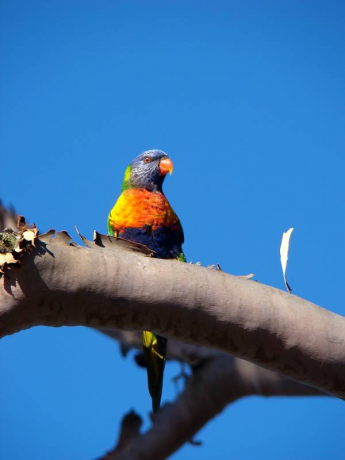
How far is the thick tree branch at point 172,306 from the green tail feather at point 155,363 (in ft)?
4.50

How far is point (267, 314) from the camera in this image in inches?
77.8

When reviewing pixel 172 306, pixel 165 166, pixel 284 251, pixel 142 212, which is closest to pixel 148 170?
pixel 165 166

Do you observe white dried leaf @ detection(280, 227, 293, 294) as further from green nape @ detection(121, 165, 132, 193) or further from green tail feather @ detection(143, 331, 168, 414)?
green nape @ detection(121, 165, 132, 193)

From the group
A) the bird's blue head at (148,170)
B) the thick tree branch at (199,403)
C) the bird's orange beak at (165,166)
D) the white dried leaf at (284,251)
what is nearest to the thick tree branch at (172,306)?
the white dried leaf at (284,251)

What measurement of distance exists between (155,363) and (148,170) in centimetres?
173

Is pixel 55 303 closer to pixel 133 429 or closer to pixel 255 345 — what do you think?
pixel 255 345

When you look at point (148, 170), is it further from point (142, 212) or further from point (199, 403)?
point (199, 403)

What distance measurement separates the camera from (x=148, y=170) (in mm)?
4633

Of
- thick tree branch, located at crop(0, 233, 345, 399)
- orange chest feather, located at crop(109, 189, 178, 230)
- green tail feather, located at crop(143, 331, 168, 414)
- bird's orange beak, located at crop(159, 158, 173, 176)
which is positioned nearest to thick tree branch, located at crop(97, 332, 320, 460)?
green tail feather, located at crop(143, 331, 168, 414)

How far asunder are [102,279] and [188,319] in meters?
0.33

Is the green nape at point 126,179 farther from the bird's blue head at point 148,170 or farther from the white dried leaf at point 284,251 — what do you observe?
the white dried leaf at point 284,251

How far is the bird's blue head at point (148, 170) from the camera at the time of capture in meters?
4.53

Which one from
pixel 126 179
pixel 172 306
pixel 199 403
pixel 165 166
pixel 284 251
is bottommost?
pixel 172 306

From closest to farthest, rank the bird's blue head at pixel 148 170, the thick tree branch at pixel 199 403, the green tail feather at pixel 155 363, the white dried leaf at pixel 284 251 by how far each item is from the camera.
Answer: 1. the white dried leaf at pixel 284 251
2. the green tail feather at pixel 155 363
3. the thick tree branch at pixel 199 403
4. the bird's blue head at pixel 148 170
